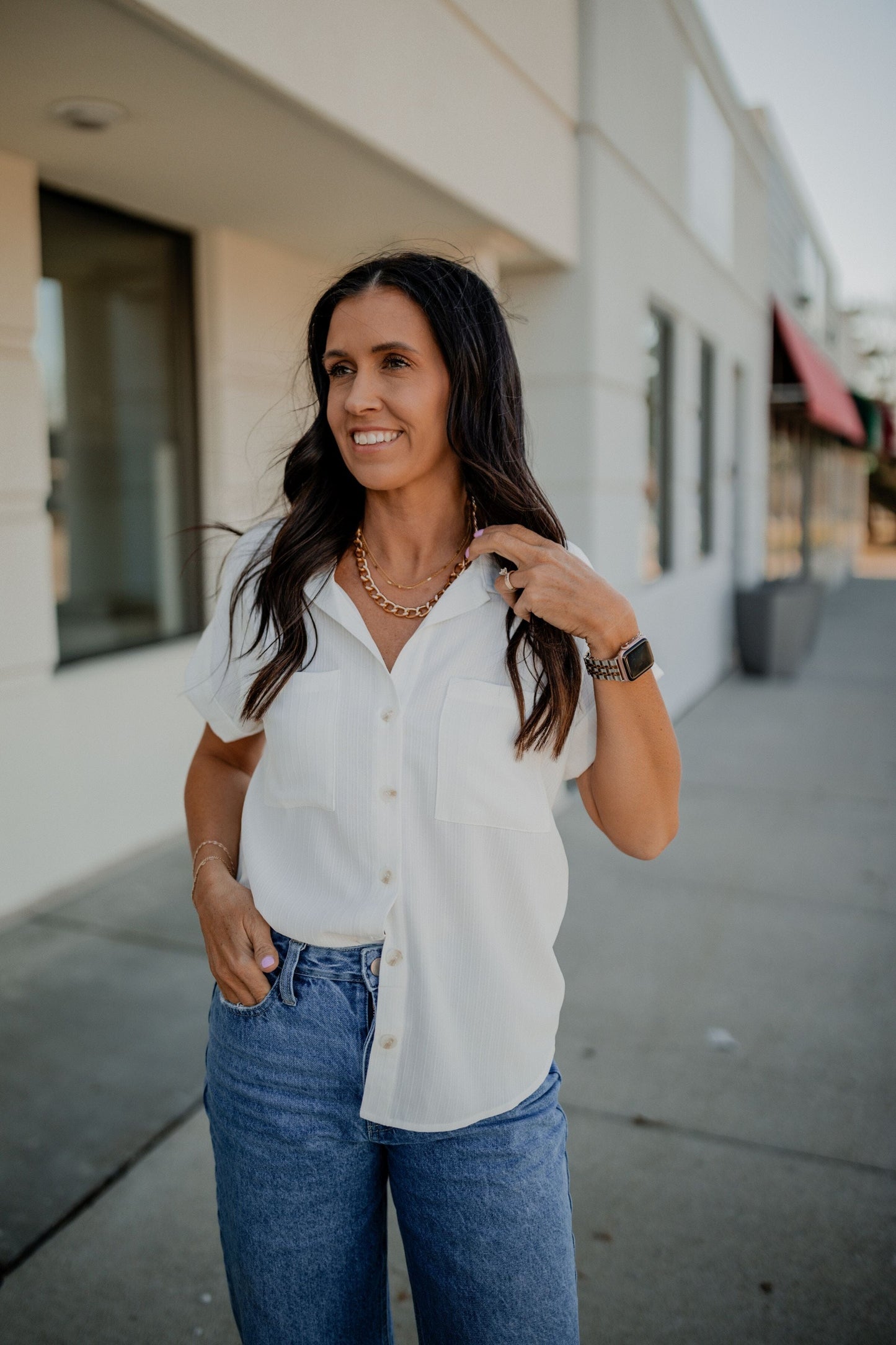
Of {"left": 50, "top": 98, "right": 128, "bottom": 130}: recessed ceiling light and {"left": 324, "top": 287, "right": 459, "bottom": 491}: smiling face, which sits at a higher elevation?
{"left": 50, "top": 98, "right": 128, "bottom": 130}: recessed ceiling light

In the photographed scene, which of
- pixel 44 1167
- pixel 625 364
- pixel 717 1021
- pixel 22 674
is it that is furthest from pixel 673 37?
pixel 44 1167

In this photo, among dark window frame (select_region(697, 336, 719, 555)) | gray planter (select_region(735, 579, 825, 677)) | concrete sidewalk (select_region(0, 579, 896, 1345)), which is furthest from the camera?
dark window frame (select_region(697, 336, 719, 555))

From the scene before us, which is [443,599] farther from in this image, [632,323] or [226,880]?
[632,323]

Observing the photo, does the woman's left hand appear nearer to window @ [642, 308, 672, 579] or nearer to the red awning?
window @ [642, 308, 672, 579]

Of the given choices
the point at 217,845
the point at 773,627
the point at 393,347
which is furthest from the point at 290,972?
the point at 773,627

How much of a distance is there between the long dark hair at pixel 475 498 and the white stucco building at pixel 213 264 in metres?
1.21

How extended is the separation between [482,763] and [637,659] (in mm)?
255

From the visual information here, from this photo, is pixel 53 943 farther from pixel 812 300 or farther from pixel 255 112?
pixel 812 300

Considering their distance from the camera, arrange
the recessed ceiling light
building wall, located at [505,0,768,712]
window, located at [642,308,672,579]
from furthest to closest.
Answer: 1. window, located at [642,308,672,579]
2. building wall, located at [505,0,768,712]
3. the recessed ceiling light

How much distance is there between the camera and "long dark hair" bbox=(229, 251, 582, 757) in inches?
60.9

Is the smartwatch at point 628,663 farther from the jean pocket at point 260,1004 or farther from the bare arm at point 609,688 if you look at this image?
the jean pocket at point 260,1004

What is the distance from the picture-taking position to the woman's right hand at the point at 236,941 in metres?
1.53

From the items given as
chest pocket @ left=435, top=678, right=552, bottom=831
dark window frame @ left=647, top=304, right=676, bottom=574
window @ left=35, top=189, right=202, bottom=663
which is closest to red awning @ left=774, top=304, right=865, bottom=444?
dark window frame @ left=647, top=304, right=676, bottom=574

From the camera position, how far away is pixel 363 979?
4.92 ft
